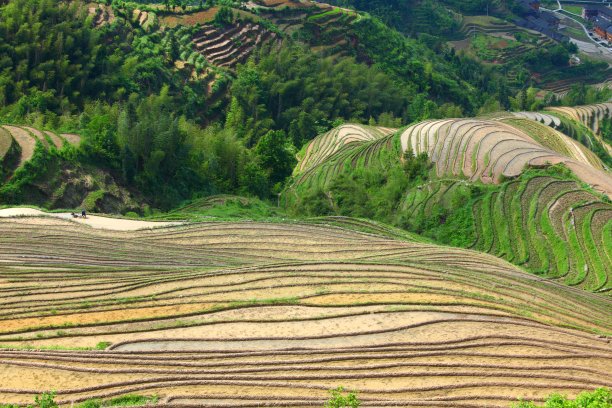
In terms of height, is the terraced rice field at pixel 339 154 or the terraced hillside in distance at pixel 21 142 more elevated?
the terraced hillside in distance at pixel 21 142

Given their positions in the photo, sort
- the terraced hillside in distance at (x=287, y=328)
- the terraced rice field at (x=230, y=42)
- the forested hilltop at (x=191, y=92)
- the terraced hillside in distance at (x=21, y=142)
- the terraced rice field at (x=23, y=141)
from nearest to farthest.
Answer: the terraced hillside in distance at (x=287, y=328)
the terraced hillside in distance at (x=21, y=142)
the terraced rice field at (x=23, y=141)
the forested hilltop at (x=191, y=92)
the terraced rice field at (x=230, y=42)

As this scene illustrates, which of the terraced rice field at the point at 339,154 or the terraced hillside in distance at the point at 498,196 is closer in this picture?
the terraced hillside in distance at the point at 498,196

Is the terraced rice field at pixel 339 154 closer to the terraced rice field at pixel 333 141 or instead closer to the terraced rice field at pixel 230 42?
the terraced rice field at pixel 333 141

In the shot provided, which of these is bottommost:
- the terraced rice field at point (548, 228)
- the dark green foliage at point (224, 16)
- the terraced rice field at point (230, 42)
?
the terraced rice field at point (548, 228)

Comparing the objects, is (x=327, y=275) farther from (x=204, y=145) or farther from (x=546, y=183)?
(x=204, y=145)

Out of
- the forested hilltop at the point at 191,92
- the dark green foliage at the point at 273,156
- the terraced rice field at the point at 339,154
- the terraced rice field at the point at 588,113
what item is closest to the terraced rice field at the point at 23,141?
the forested hilltop at the point at 191,92

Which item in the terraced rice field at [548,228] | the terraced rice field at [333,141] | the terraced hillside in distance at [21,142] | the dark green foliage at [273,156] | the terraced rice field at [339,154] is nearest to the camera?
the terraced rice field at [548,228]

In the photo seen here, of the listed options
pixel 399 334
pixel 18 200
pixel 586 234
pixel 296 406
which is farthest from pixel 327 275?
pixel 18 200

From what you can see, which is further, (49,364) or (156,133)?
(156,133)
